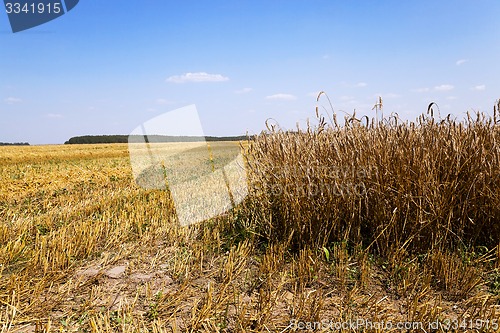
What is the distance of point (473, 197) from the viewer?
3596mm

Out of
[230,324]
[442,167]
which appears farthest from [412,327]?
[442,167]

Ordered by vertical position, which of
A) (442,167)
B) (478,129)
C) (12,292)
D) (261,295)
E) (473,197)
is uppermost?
(478,129)

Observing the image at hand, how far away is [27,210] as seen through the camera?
263 inches

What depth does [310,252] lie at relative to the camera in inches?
138

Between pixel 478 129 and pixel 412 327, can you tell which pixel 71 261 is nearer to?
pixel 412 327

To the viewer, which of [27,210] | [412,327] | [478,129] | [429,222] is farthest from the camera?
[27,210]

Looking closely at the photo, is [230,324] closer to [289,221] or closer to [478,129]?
[289,221]

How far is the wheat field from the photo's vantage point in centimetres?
269

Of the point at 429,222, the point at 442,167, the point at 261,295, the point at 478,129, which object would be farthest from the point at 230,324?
the point at 478,129

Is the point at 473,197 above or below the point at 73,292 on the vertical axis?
above

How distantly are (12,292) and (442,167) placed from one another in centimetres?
442

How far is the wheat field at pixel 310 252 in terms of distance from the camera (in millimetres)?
2686

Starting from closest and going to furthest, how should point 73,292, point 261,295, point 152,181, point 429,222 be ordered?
1. point 261,295
2. point 73,292
3. point 429,222
4. point 152,181

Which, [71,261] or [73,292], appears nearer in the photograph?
[73,292]
